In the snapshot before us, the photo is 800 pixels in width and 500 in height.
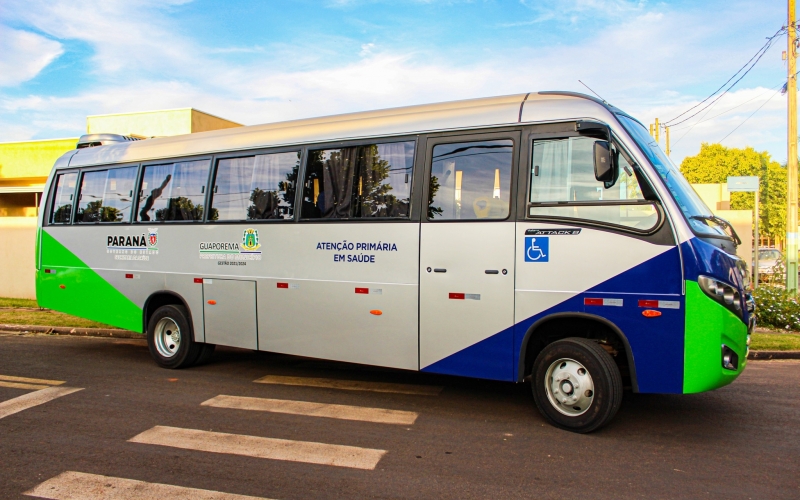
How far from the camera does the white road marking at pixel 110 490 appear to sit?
4.46 m

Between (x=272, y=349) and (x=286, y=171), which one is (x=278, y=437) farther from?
(x=286, y=171)

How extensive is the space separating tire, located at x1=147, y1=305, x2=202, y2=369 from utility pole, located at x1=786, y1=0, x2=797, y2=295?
13.7m

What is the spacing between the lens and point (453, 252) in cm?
638

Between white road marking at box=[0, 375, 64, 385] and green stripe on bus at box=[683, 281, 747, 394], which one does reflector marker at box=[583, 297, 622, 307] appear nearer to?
green stripe on bus at box=[683, 281, 747, 394]

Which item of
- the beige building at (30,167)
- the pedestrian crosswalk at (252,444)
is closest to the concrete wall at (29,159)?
the beige building at (30,167)

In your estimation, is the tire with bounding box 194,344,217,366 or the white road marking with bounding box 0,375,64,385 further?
the tire with bounding box 194,344,217,366

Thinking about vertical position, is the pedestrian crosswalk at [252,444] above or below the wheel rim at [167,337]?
below

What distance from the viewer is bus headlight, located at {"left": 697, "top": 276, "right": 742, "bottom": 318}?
5199 millimetres

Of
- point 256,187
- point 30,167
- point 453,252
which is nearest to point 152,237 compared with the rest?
point 256,187

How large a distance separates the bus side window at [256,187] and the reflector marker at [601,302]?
3.85 meters

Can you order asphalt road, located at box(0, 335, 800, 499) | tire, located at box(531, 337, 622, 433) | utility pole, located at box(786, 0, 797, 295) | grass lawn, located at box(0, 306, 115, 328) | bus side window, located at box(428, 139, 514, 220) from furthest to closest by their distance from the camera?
utility pole, located at box(786, 0, 797, 295) → grass lawn, located at box(0, 306, 115, 328) → bus side window, located at box(428, 139, 514, 220) → tire, located at box(531, 337, 622, 433) → asphalt road, located at box(0, 335, 800, 499)

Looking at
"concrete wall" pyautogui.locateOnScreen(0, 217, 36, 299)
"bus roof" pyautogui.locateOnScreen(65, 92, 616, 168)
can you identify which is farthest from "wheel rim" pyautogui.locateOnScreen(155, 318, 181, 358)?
"concrete wall" pyautogui.locateOnScreen(0, 217, 36, 299)

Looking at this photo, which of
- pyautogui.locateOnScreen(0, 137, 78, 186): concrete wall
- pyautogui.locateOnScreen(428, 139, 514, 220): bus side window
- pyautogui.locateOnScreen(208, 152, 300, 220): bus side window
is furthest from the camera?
pyautogui.locateOnScreen(0, 137, 78, 186): concrete wall

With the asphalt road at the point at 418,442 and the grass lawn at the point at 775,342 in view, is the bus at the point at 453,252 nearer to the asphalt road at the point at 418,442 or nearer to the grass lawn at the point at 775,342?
the asphalt road at the point at 418,442
